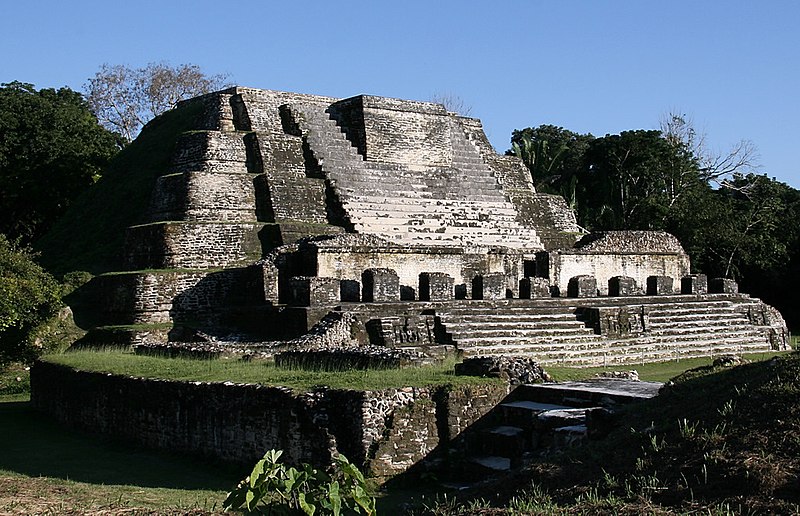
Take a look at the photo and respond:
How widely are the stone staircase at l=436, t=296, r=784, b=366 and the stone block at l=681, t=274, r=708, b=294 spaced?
0.91 m

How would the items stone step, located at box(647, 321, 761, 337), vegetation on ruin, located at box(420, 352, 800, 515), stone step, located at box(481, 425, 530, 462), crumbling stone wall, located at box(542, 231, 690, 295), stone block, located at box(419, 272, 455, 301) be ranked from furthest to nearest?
crumbling stone wall, located at box(542, 231, 690, 295) < stone step, located at box(647, 321, 761, 337) < stone block, located at box(419, 272, 455, 301) < stone step, located at box(481, 425, 530, 462) < vegetation on ruin, located at box(420, 352, 800, 515)

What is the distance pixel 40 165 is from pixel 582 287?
18285 millimetres

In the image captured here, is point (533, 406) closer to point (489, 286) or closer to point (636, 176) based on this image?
point (489, 286)

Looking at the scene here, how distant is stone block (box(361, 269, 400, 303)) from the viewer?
19.0 meters

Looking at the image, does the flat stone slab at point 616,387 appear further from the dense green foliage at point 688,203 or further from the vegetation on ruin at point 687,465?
the dense green foliage at point 688,203

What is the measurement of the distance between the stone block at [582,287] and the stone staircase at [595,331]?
0.38 metres

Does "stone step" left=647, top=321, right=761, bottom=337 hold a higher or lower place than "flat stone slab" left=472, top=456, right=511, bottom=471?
higher

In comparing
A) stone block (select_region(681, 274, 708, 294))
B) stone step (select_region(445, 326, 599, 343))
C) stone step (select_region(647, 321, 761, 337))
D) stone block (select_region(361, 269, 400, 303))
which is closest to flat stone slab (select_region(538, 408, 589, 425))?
stone step (select_region(445, 326, 599, 343))

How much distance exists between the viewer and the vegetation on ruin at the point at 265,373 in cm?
1045

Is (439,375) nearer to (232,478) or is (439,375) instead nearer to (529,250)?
(232,478)

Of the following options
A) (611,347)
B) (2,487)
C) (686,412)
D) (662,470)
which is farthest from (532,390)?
(611,347)

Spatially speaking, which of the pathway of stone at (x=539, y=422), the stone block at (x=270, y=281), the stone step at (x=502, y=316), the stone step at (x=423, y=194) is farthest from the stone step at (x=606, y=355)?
the stone step at (x=423, y=194)

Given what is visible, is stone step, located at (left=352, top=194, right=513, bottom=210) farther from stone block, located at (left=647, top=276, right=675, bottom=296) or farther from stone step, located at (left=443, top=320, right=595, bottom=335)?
stone step, located at (left=443, top=320, right=595, bottom=335)

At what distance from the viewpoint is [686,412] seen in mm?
8039
